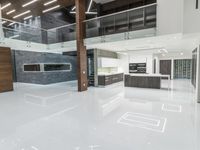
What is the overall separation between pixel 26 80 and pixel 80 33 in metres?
6.94

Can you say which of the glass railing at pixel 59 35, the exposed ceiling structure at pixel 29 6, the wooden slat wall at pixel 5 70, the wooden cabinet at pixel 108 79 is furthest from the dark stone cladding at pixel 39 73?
the wooden cabinet at pixel 108 79

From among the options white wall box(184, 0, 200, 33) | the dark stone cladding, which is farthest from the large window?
white wall box(184, 0, 200, 33)

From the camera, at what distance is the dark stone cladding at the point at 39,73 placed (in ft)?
32.3

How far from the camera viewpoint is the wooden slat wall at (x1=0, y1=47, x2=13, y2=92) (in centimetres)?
773

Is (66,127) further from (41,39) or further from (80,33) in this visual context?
(41,39)

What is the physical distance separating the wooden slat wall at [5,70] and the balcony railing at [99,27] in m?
1.22

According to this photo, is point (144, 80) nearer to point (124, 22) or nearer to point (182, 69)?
point (124, 22)

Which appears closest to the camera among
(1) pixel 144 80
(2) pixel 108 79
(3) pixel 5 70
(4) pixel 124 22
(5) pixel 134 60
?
(4) pixel 124 22

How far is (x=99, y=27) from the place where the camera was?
7098mm

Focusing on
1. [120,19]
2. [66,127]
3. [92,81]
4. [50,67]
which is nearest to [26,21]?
[50,67]

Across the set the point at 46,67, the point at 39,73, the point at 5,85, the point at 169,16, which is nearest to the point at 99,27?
the point at 169,16

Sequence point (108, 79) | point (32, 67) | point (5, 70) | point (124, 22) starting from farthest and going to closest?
point (32, 67)
point (108, 79)
point (5, 70)
point (124, 22)

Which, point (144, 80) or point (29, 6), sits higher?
point (29, 6)

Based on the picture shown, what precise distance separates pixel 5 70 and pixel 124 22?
748cm
